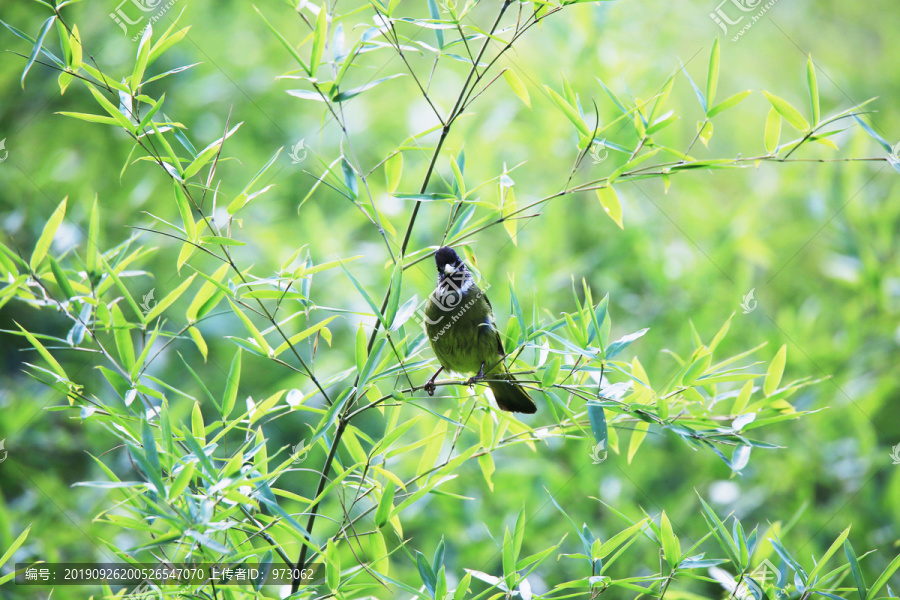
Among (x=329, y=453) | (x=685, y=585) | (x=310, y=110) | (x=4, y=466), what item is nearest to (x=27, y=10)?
(x=310, y=110)

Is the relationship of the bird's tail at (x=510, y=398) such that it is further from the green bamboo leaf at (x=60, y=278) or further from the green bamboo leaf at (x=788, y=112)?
the green bamboo leaf at (x=60, y=278)

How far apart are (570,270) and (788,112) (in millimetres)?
2238

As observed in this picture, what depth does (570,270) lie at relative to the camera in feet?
12.8

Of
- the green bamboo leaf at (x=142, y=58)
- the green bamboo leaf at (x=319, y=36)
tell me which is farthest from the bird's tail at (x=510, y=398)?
the green bamboo leaf at (x=142, y=58)

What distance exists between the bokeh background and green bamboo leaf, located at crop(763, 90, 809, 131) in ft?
5.76

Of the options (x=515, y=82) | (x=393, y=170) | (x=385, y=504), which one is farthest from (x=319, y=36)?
(x=385, y=504)

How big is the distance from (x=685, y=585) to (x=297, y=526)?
3209 mm

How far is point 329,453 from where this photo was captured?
166cm

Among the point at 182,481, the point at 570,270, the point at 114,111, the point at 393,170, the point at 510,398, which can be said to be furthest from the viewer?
the point at 570,270

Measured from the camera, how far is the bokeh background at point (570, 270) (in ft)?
12.0

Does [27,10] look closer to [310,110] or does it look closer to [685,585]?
[310,110]

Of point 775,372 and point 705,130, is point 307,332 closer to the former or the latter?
point 705,130

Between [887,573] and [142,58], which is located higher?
[142,58]

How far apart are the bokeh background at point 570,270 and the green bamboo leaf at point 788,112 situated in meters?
1.75
